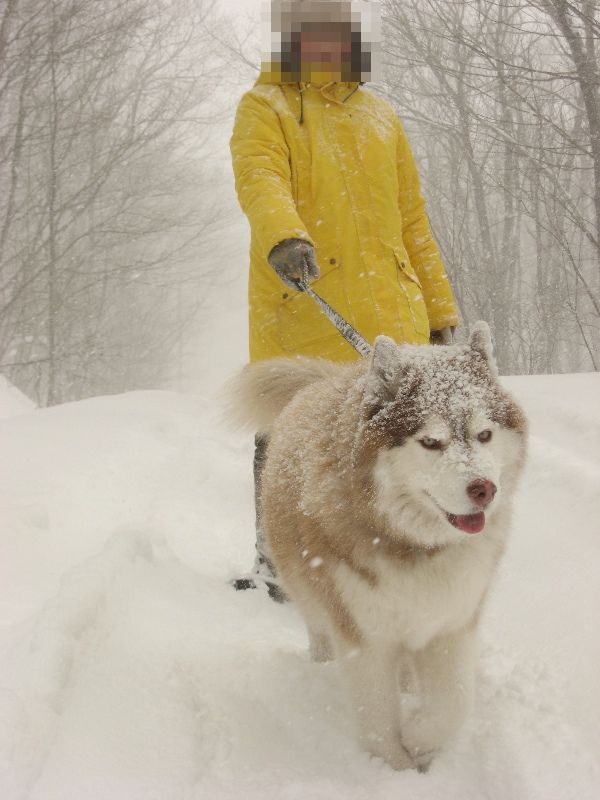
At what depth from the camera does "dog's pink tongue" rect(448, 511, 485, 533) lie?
1602 mm

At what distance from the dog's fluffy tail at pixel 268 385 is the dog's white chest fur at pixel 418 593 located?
2.85 ft

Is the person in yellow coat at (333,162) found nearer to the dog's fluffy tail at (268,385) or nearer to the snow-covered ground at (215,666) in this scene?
the dog's fluffy tail at (268,385)

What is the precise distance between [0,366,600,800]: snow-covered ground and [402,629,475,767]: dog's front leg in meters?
0.06

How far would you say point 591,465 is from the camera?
371 centimetres

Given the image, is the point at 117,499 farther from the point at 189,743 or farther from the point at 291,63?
the point at 291,63

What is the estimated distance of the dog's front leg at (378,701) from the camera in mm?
1796

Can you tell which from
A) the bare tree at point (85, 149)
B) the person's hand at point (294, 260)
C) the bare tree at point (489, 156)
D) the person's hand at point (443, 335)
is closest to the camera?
the person's hand at point (294, 260)

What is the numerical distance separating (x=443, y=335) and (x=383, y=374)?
1.32 metres

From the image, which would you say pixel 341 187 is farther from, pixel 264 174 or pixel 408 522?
pixel 408 522

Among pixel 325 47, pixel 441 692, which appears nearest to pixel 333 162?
pixel 325 47

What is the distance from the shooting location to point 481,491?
1.52 m

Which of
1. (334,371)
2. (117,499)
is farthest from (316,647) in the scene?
(117,499)

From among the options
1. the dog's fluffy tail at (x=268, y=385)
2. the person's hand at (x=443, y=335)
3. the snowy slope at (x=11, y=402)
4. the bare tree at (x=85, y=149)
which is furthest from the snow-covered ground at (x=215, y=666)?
the bare tree at (x=85, y=149)

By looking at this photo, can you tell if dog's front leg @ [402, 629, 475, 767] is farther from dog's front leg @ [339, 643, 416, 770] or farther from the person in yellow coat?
the person in yellow coat
